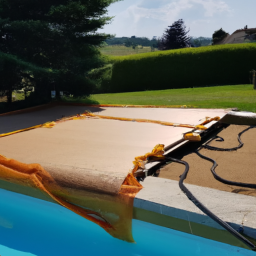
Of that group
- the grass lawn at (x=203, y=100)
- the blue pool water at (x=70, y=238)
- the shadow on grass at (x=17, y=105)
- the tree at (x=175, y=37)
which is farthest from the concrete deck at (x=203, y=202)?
the tree at (x=175, y=37)

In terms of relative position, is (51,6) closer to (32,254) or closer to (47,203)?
(47,203)

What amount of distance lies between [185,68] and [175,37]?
17189mm

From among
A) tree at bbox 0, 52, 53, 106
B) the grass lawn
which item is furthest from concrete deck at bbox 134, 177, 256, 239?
tree at bbox 0, 52, 53, 106

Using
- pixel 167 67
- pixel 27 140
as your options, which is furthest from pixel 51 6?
pixel 167 67

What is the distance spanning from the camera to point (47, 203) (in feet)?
9.91

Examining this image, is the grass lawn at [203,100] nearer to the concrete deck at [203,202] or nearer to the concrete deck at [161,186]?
the concrete deck at [161,186]

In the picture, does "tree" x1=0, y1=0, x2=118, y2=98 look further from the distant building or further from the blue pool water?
the distant building

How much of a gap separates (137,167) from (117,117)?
Answer: 2891mm

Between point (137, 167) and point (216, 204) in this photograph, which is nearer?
point (216, 204)

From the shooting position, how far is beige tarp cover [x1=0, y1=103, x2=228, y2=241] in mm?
2623

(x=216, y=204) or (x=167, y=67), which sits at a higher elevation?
(x=167, y=67)

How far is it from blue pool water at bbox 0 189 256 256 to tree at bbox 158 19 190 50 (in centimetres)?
2965

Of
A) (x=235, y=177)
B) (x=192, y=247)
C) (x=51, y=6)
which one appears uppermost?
(x=51, y=6)

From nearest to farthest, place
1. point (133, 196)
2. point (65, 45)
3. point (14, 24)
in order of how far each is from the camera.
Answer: point (133, 196) → point (14, 24) → point (65, 45)
